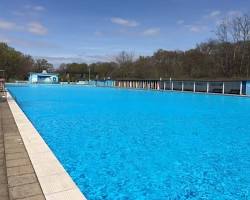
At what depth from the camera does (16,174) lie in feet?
11.5

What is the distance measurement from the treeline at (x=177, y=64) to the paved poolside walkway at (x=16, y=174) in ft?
90.7

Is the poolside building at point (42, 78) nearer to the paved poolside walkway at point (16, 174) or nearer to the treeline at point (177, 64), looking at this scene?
the treeline at point (177, 64)

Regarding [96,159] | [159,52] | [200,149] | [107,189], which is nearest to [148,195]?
[107,189]

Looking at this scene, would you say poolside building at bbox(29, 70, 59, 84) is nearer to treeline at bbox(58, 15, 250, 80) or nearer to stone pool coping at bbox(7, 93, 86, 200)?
treeline at bbox(58, 15, 250, 80)

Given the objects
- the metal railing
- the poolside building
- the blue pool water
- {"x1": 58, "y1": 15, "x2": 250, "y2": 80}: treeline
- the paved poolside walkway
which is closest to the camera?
the paved poolside walkway

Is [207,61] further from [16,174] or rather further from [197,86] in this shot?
[16,174]

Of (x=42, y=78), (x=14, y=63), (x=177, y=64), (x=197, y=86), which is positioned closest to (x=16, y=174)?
(x=197, y=86)

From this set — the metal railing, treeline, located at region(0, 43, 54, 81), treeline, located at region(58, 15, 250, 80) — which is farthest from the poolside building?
the metal railing

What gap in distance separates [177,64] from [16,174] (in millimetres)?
44699

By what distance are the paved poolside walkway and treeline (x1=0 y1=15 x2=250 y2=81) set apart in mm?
27657

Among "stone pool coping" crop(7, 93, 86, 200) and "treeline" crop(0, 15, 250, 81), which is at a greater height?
"treeline" crop(0, 15, 250, 81)

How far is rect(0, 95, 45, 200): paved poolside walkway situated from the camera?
2989 mm

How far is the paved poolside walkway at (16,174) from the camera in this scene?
299cm

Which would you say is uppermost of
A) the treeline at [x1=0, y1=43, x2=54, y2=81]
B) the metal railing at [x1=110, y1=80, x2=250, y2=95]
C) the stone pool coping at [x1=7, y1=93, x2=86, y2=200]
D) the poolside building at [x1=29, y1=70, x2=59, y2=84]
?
the treeline at [x1=0, y1=43, x2=54, y2=81]
